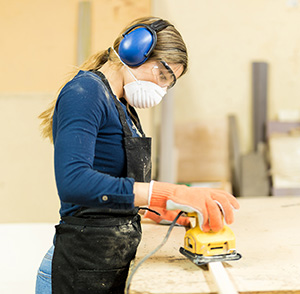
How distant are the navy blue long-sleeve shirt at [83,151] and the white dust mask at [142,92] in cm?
24

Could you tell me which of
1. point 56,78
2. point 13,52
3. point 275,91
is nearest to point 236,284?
point 56,78

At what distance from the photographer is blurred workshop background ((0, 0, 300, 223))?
10.4ft

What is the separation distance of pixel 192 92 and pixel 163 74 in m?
3.26

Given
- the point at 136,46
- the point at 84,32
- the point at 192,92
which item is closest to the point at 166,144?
the point at 84,32

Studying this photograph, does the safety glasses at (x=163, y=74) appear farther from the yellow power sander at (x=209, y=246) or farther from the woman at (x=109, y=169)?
the yellow power sander at (x=209, y=246)

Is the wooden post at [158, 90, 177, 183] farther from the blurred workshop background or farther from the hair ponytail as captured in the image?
the hair ponytail

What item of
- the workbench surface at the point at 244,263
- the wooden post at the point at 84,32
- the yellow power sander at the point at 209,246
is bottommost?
the workbench surface at the point at 244,263

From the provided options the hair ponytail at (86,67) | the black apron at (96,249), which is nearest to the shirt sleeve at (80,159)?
the black apron at (96,249)

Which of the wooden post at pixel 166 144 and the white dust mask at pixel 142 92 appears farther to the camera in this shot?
the wooden post at pixel 166 144

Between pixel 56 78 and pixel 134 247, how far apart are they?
245cm

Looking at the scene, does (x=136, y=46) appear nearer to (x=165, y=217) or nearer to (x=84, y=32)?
(x=165, y=217)

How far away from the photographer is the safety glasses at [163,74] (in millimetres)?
1232

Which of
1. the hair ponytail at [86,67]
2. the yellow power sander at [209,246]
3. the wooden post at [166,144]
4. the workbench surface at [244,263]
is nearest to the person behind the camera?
the workbench surface at [244,263]

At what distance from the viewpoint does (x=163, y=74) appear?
4.16 feet
